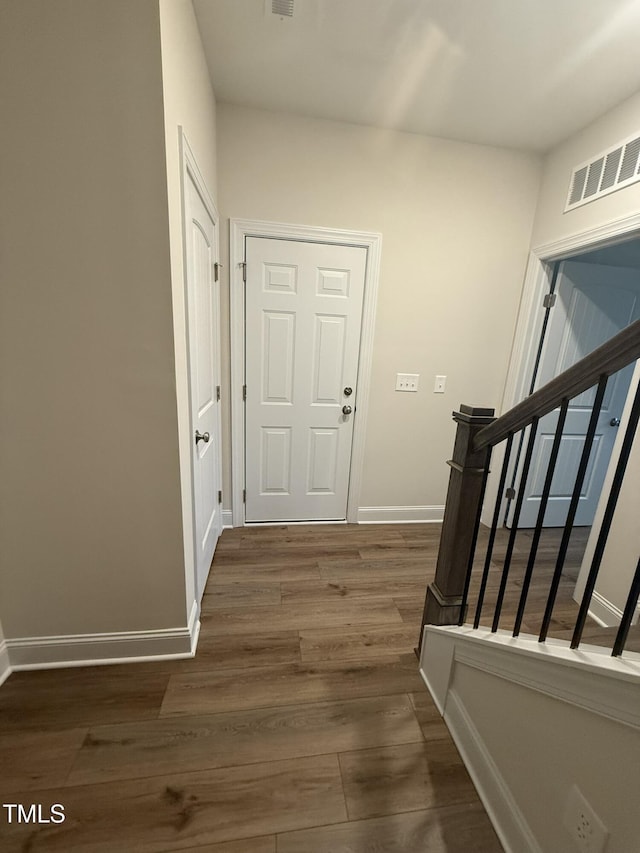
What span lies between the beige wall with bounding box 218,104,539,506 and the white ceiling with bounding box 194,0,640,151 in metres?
0.15

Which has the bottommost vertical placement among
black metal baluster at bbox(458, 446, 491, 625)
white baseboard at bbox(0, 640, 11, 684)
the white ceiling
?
white baseboard at bbox(0, 640, 11, 684)

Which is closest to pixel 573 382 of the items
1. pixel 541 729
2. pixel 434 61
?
pixel 541 729

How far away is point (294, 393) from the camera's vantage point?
2.39 metres

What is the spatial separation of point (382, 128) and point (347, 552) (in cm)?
279

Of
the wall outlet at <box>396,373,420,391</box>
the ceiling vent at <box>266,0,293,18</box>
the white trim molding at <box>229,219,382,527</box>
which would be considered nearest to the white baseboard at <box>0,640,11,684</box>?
the white trim molding at <box>229,219,382,527</box>

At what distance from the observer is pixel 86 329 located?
1149 mm

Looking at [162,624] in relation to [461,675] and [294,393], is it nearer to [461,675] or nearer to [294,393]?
[461,675]

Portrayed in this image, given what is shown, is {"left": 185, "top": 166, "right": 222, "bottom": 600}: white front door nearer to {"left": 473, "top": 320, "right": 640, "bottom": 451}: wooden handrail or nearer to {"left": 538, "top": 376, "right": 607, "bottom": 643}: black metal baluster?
{"left": 473, "top": 320, "right": 640, "bottom": 451}: wooden handrail

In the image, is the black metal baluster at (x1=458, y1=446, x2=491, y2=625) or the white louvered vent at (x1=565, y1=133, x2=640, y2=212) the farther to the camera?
the white louvered vent at (x1=565, y1=133, x2=640, y2=212)

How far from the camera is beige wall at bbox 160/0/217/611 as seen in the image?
1.09m

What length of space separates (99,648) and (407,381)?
2.33m

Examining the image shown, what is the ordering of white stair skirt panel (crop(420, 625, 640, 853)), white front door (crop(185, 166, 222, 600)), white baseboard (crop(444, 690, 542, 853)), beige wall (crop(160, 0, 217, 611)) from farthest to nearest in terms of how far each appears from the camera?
white front door (crop(185, 166, 222, 600)) → beige wall (crop(160, 0, 217, 611)) → white baseboard (crop(444, 690, 542, 853)) → white stair skirt panel (crop(420, 625, 640, 853))

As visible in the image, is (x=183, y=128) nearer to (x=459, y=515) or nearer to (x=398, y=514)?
(x=459, y=515)

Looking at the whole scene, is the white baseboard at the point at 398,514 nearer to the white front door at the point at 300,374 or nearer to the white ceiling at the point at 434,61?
the white front door at the point at 300,374
